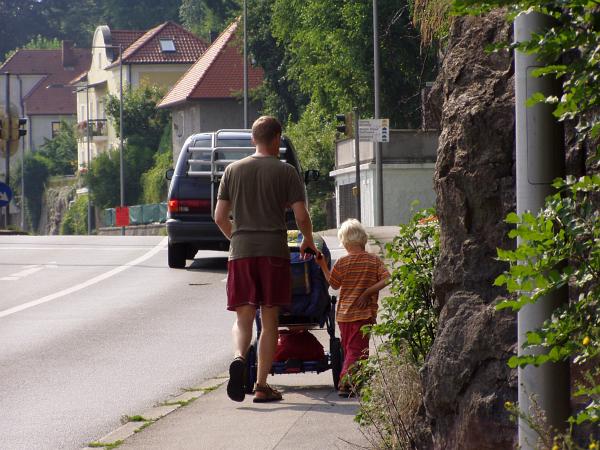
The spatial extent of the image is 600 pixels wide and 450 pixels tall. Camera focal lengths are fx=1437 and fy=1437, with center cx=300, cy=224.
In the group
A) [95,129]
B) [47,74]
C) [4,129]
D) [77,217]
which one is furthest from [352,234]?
[47,74]

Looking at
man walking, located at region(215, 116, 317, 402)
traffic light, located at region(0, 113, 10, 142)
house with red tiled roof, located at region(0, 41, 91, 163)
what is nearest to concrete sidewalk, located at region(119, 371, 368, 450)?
man walking, located at region(215, 116, 317, 402)

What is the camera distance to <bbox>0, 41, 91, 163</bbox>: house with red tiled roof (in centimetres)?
13600

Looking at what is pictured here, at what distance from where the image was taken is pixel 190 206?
21234 millimetres

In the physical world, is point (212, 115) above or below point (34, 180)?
above

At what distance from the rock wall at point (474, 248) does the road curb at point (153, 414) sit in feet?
8.90

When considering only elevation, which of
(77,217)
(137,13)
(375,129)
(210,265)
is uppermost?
(137,13)

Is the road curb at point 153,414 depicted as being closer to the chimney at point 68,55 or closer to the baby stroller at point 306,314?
the baby stroller at point 306,314

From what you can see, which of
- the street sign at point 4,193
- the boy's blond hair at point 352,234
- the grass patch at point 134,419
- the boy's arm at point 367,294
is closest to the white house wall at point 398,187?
the street sign at point 4,193

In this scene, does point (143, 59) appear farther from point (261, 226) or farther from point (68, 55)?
point (261, 226)

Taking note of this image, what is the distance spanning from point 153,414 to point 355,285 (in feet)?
4.81

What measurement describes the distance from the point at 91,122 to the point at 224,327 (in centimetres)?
9191

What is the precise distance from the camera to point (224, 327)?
A: 1451 cm

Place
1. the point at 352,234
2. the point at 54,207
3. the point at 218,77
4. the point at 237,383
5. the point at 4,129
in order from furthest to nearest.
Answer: the point at 54,207, the point at 218,77, the point at 4,129, the point at 352,234, the point at 237,383

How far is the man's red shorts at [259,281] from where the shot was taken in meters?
8.48
